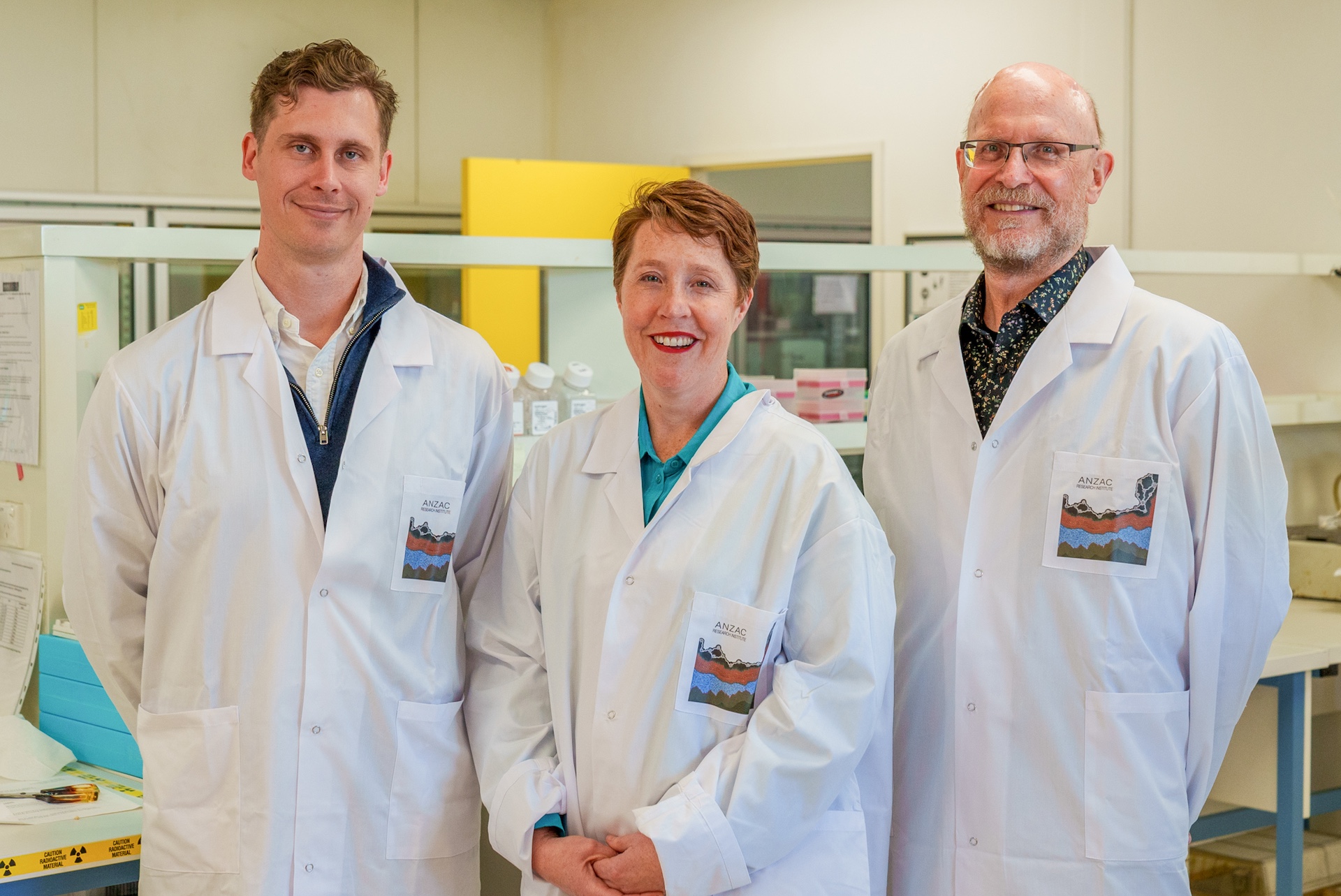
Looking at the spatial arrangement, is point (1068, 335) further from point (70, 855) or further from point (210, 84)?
point (210, 84)

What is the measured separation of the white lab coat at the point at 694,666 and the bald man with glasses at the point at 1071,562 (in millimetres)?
189

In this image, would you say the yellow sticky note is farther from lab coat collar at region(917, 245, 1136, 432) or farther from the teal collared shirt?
lab coat collar at region(917, 245, 1136, 432)

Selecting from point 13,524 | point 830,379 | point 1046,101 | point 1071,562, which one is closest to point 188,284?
point 830,379

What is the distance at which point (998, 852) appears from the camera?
1.83 m

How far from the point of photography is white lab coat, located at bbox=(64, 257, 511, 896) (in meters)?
1.73

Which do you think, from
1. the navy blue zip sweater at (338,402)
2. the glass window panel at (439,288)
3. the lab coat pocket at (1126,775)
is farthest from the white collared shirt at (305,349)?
the glass window panel at (439,288)

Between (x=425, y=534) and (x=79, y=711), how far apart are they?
85cm

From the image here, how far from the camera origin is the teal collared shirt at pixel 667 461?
1739mm

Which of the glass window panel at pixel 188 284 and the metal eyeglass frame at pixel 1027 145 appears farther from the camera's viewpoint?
the glass window panel at pixel 188 284

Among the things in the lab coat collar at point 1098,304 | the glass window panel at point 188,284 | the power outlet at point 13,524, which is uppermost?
the glass window panel at point 188,284

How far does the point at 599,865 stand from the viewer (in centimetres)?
161

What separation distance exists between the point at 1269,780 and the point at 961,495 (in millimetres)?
1651

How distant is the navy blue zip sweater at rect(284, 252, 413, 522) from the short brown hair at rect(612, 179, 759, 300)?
38 centimetres

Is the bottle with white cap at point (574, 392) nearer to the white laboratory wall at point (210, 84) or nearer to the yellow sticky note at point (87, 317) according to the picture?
the yellow sticky note at point (87, 317)
